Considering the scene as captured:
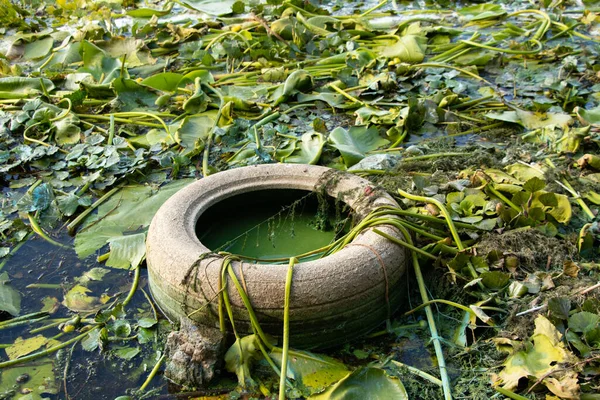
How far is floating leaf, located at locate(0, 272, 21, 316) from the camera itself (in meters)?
2.62

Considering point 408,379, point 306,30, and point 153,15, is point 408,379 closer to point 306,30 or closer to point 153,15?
point 306,30

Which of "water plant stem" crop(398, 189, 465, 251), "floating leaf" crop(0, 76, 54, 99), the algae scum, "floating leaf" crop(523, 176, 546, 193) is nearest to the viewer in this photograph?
the algae scum

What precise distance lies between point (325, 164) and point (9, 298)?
1749 millimetres

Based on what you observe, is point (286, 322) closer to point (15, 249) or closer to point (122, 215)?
point (122, 215)

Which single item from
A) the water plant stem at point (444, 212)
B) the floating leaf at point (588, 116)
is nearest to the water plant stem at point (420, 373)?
the water plant stem at point (444, 212)

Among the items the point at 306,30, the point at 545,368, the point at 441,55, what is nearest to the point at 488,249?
the point at 545,368

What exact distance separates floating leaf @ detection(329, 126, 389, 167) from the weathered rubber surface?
100cm

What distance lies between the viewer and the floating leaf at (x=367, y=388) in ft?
6.63

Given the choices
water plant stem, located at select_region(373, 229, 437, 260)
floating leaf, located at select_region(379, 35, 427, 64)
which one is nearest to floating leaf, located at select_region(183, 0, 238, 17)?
floating leaf, located at select_region(379, 35, 427, 64)

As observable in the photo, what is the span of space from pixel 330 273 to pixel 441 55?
10.5ft

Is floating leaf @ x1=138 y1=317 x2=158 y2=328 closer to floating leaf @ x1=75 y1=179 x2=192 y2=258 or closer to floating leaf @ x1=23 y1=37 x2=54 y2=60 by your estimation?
floating leaf @ x1=75 y1=179 x2=192 y2=258

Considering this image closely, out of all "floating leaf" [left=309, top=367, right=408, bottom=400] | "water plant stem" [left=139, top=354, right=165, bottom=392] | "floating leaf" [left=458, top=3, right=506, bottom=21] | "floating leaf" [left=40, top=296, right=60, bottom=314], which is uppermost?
"floating leaf" [left=458, top=3, right=506, bottom=21]

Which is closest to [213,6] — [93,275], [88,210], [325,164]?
[325,164]

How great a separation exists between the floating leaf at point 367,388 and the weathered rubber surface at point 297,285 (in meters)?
0.25
